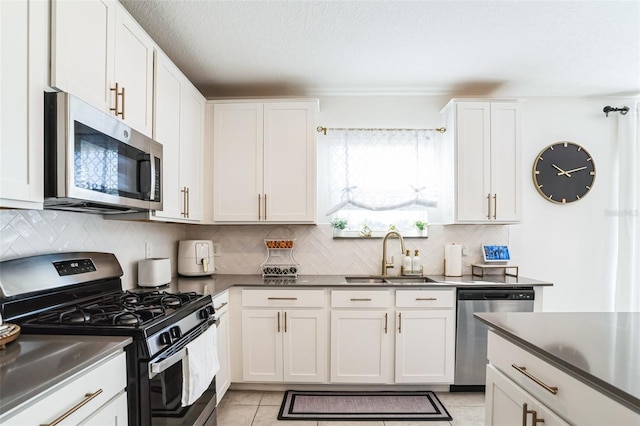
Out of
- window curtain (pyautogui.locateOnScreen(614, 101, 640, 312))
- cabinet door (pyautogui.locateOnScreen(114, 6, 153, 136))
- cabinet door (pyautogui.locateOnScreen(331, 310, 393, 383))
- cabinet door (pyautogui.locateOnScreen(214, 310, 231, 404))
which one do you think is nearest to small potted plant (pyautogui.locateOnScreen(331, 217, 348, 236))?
cabinet door (pyautogui.locateOnScreen(331, 310, 393, 383))

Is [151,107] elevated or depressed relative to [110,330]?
elevated

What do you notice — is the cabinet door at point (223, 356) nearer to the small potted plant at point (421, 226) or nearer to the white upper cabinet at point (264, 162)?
the white upper cabinet at point (264, 162)

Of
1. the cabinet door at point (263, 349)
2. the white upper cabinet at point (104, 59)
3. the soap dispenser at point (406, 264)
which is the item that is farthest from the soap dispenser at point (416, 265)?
the white upper cabinet at point (104, 59)

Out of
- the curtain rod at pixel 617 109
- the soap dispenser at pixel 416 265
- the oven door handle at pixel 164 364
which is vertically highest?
the curtain rod at pixel 617 109

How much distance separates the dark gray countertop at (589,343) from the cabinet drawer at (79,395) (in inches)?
58.4

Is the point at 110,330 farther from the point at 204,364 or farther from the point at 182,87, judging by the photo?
the point at 182,87

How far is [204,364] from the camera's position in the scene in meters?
1.84

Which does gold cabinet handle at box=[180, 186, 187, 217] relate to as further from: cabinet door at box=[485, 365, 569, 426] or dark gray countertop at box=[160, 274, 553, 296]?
cabinet door at box=[485, 365, 569, 426]

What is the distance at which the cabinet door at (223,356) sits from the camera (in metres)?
2.49

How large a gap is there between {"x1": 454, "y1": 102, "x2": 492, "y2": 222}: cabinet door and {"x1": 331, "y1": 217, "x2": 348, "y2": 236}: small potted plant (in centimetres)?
104

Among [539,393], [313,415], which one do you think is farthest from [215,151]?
[539,393]

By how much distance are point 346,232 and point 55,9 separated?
2648 mm

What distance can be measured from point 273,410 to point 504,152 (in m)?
2.86

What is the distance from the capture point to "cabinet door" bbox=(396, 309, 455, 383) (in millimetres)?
2791
